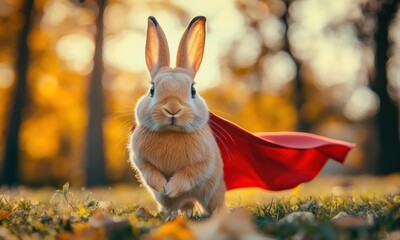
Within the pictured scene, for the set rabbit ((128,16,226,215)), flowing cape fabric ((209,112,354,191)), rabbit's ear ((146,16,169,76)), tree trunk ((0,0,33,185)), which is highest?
rabbit's ear ((146,16,169,76))

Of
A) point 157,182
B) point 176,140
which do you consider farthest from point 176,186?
point 176,140

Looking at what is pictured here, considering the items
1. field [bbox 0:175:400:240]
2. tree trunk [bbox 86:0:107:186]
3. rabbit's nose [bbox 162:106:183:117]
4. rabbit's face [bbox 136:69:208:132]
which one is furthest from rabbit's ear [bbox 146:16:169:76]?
tree trunk [bbox 86:0:107:186]

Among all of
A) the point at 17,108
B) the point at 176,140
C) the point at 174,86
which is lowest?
the point at 17,108

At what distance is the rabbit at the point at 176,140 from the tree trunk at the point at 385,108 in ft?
47.5

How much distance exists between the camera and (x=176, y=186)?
3982 millimetres

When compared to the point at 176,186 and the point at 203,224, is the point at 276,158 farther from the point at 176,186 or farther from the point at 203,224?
the point at 203,224

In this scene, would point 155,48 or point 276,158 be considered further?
point 276,158

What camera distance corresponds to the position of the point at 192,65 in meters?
4.55

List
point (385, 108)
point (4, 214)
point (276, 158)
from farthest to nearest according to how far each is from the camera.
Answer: point (385, 108)
point (276, 158)
point (4, 214)

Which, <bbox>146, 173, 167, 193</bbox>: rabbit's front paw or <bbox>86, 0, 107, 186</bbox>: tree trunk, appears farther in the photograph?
<bbox>86, 0, 107, 186</bbox>: tree trunk

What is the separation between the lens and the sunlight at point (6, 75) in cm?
1839

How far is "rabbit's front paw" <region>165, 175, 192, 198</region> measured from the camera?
3.97 metres

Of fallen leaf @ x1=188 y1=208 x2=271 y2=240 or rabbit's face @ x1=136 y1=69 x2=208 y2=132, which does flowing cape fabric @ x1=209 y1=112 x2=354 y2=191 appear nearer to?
rabbit's face @ x1=136 y1=69 x2=208 y2=132

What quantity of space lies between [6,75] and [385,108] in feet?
42.8
